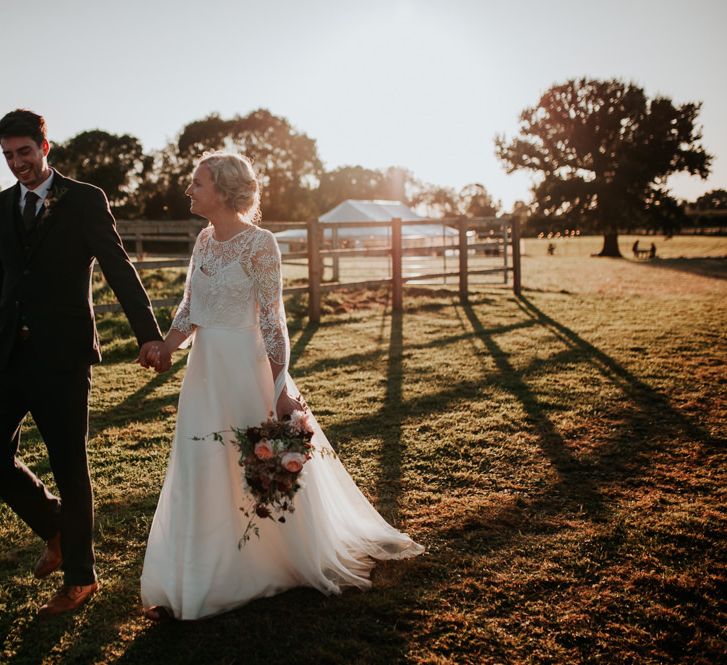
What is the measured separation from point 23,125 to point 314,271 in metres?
9.13

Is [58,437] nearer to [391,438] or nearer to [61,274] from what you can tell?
[61,274]

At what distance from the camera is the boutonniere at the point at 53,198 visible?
9.71 ft

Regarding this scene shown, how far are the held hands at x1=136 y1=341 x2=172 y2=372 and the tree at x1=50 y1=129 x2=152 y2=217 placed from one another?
5549 cm

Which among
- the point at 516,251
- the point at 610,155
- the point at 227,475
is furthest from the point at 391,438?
the point at 610,155

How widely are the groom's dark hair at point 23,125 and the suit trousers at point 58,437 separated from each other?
92 cm

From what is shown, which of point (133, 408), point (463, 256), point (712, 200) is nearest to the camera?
point (133, 408)

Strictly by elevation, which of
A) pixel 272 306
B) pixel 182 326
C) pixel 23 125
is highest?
pixel 23 125

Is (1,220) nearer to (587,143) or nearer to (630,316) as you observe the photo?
(630,316)

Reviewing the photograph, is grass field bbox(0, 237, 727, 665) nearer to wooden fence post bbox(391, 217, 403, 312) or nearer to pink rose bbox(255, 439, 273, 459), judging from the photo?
pink rose bbox(255, 439, 273, 459)

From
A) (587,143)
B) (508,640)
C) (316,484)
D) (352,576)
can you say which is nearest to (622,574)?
(508,640)

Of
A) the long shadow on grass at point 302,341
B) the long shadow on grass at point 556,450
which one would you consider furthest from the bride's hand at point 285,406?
the long shadow on grass at point 302,341

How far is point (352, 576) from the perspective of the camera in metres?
3.20

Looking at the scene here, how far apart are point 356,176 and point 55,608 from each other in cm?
9564

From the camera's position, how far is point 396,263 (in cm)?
1330
